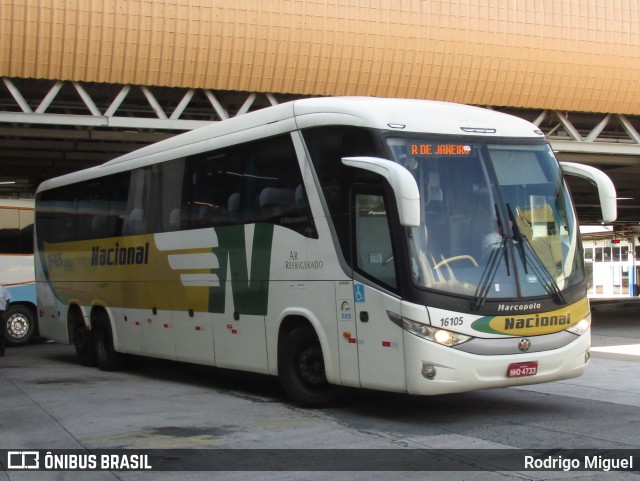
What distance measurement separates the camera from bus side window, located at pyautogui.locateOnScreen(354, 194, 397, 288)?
367 inches

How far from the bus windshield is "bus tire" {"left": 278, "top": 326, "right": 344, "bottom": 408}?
6.57 feet

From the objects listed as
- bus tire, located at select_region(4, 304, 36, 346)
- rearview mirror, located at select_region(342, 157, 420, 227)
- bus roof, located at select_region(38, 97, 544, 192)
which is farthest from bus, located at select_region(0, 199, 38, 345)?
rearview mirror, located at select_region(342, 157, 420, 227)

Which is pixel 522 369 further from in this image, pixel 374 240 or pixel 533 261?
pixel 374 240

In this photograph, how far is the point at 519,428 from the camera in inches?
357

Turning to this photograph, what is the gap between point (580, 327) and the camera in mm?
9742

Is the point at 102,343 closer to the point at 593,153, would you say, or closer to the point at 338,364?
the point at 338,364

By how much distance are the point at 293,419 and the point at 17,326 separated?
15511 millimetres

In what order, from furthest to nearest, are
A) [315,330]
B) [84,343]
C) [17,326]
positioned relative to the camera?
[17,326] → [84,343] → [315,330]

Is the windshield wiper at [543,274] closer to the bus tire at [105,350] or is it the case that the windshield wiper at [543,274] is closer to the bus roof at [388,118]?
the bus roof at [388,118]

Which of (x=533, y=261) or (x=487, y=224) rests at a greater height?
(x=487, y=224)

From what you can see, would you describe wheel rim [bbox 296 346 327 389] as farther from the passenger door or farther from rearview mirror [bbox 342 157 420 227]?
rearview mirror [bbox 342 157 420 227]

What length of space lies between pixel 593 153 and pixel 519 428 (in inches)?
638

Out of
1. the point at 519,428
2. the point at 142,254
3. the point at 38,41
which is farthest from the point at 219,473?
the point at 38,41

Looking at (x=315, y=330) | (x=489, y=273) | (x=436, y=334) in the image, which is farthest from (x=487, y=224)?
(x=315, y=330)
